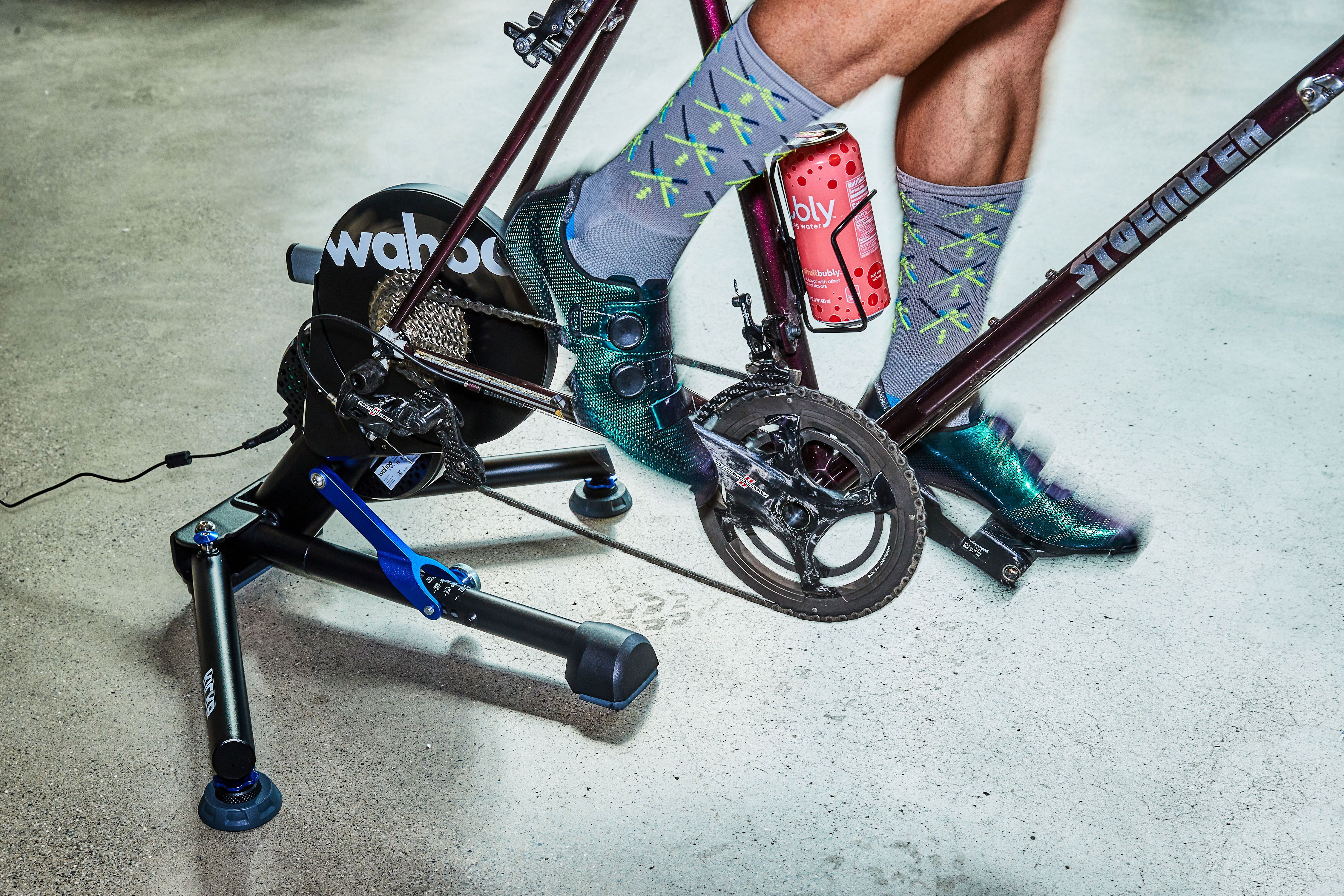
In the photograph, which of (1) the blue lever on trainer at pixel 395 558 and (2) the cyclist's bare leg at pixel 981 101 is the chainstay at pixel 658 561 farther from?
(2) the cyclist's bare leg at pixel 981 101

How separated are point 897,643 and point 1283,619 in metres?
0.49

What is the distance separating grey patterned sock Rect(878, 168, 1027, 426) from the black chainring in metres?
0.18

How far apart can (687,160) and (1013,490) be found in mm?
536

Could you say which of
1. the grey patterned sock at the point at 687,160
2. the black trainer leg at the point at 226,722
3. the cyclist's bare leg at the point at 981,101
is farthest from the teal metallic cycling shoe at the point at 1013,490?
the black trainer leg at the point at 226,722

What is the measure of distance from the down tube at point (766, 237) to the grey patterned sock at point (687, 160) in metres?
0.19

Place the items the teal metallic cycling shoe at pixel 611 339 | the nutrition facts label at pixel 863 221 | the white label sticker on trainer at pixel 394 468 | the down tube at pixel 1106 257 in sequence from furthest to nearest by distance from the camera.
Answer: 1. the white label sticker on trainer at pixel 394 468
2. the nutrition facts label at pixel 863 221
3. the teal metallic cycling shoe at pixel 611 339
4. the down tube at pixel 1106 257

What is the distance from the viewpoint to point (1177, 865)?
3.80 ft

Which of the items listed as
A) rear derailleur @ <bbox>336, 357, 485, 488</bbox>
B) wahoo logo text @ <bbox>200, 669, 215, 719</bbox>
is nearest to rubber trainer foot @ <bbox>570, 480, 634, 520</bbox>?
rear derailleur @ <bbox>336, 357, 485, 488</bbox>

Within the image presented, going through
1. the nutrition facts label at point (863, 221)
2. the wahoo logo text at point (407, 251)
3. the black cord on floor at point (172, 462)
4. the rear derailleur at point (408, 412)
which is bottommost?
the black cord on floor at point (172, 462)

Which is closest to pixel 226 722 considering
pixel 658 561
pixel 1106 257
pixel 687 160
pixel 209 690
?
pixel 209 690

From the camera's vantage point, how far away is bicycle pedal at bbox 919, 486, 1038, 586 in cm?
130

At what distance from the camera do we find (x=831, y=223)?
1238 mm

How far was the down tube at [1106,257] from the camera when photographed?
0.98 m

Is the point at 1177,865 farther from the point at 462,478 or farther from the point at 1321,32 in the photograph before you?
the point at 1321,32
